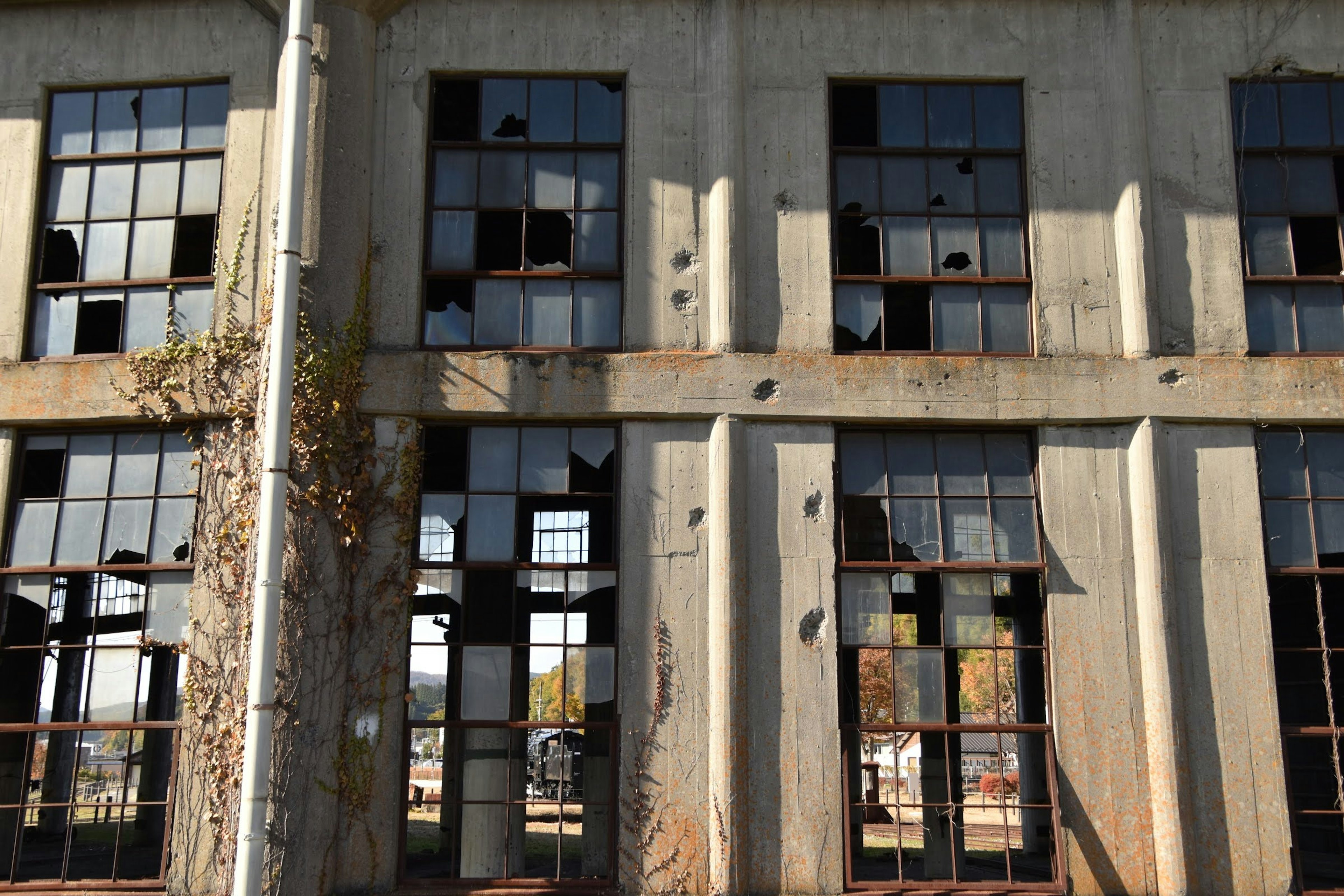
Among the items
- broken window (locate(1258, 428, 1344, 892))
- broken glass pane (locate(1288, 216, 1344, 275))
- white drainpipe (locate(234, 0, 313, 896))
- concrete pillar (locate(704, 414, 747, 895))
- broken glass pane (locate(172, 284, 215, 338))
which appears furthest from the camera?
broken glass pane (locate(1288, 216, 1344, 275))

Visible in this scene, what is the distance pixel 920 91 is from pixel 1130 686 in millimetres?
4944

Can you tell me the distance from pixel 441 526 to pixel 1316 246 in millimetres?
7245

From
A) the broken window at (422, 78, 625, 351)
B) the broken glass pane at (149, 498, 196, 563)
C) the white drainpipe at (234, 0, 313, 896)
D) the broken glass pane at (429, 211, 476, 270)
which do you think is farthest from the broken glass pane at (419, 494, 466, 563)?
the broken glass pane at (429, 211, 476, 270)

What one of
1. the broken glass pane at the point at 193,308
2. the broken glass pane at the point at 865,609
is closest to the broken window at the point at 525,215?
the broken glass pane at the point at 193,308

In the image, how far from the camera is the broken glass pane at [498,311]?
953cm

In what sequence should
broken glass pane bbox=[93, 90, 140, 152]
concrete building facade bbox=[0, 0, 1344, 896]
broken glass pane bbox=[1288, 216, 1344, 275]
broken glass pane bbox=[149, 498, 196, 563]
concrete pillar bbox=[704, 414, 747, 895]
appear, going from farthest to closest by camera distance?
broken glass pane bbox=[93, 90, 140, 152] → broken glass pane bbox=[1288, 216, 1344, 275] → broken glass pane bbox=[149, 498, 196, 563] → concrete building facade bbox=[0, 0, 1344, 896] → concrete pillar bbox=[704, 414, 747, 895]

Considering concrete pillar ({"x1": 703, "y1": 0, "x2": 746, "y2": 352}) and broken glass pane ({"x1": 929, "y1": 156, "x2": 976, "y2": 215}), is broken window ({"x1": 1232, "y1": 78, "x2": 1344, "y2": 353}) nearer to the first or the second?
broken glass pane ({"x1": 929, "y1": 156, "x2": 976, "y2": 215})

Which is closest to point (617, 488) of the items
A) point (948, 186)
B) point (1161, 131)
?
point (948, 186)

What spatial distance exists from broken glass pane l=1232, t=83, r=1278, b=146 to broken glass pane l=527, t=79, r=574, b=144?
5.33 metres

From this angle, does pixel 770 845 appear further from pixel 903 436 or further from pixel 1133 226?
pixel 1133 226

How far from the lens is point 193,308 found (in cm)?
953

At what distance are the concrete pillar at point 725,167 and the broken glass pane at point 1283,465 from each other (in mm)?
4115

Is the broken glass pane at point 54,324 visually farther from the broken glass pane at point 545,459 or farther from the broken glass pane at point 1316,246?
the broken glass pane at point 1316,246

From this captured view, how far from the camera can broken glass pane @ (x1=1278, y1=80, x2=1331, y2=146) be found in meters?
9.81
